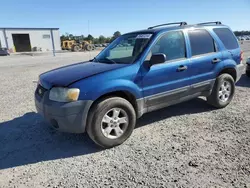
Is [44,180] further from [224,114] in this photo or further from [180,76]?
[224,114]

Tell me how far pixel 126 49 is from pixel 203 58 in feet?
5.26

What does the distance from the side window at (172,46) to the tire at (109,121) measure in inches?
46.6

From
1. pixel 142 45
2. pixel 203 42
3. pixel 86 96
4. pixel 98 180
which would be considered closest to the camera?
pixel 98 180

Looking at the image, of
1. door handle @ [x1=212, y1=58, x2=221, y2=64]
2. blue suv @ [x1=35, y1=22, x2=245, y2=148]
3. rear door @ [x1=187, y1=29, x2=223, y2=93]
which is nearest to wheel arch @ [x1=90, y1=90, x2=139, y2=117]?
blue suv @ [x1=35, y1=22, x2=245, y2=148]

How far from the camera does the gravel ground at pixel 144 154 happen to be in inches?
103

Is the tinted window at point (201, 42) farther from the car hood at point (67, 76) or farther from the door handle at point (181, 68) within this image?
the car hood at point (67, 76)

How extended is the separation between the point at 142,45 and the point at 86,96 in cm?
149

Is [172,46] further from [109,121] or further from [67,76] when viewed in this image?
[67,76]

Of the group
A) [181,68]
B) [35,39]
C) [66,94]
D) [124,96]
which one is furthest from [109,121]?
[35,39]

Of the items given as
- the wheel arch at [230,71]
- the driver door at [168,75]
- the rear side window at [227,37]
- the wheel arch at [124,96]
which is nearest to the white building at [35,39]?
the rear side window at [227,37]

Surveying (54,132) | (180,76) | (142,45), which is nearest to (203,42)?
(180,76)

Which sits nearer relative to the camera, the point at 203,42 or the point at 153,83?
the point at 153,83

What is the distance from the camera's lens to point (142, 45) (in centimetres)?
384

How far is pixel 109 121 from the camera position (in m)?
3.35
